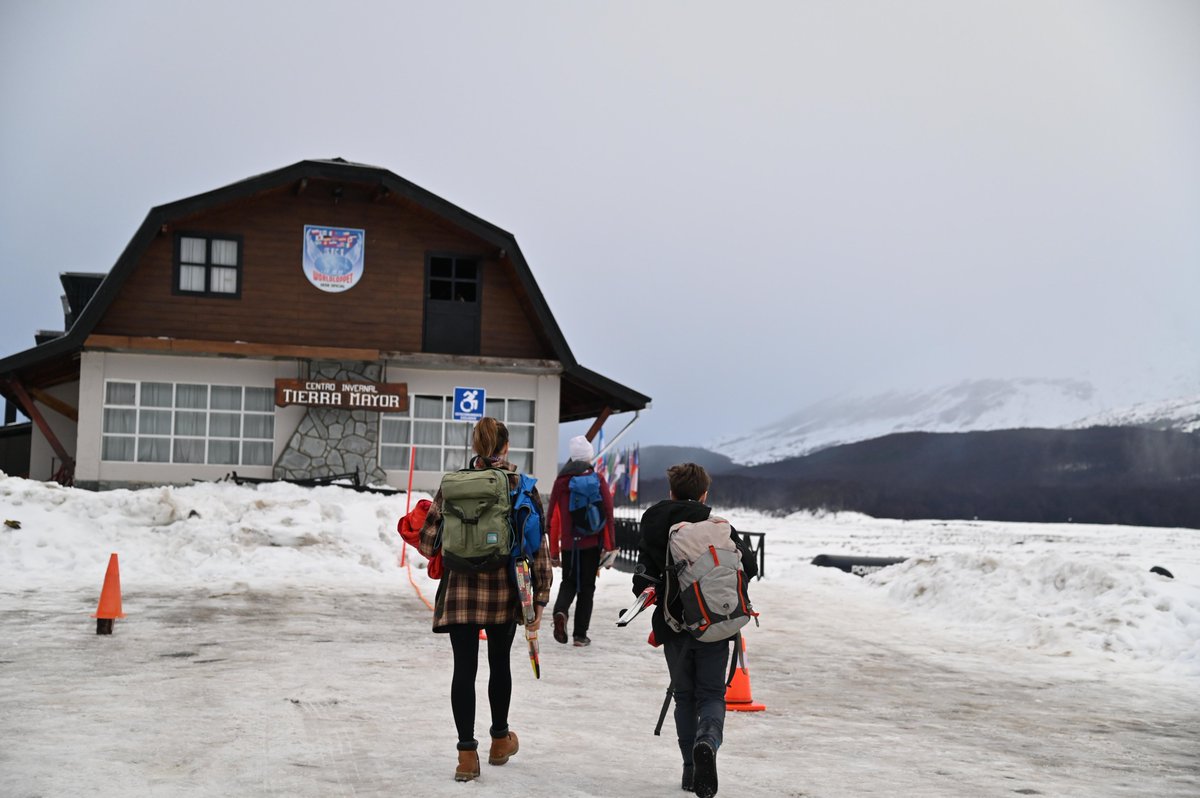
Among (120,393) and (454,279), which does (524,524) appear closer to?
(120,393)

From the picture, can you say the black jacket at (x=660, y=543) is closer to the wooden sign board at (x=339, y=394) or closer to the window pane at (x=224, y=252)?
the wooden sign board at (x=339, y=394)

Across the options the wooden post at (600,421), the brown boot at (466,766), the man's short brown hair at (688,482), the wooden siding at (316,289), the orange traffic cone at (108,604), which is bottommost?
the brown boot at (466,766)

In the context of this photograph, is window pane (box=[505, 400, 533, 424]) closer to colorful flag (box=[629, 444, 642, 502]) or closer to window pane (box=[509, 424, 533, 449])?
window pane (box=[509, 424, 533, 449])

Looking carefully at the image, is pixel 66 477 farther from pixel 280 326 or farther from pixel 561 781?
pixel 561 781

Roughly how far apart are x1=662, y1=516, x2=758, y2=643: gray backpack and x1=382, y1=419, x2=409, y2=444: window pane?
2108cm

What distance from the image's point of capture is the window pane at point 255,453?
2606cm

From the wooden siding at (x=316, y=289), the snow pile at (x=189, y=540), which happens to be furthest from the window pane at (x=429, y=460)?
the snow pile at (x=189, y=540)

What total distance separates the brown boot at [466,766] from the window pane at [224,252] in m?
22.1

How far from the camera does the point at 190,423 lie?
25.9m

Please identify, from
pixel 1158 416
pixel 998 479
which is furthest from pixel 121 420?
pixel 1158 416

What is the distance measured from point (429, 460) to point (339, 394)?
262 centimetres

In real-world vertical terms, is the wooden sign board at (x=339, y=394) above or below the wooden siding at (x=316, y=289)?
below

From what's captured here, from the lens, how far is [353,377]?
26344 mm

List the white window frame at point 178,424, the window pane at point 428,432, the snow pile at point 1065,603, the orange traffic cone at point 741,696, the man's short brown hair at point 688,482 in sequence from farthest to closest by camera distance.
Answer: the window pane at point 428,432 → the white window frame at point 178,424 → the snow pile at point 1065,603 → the orange traffic cone at point 741,696 → the man's short brown hair at point 688,482
